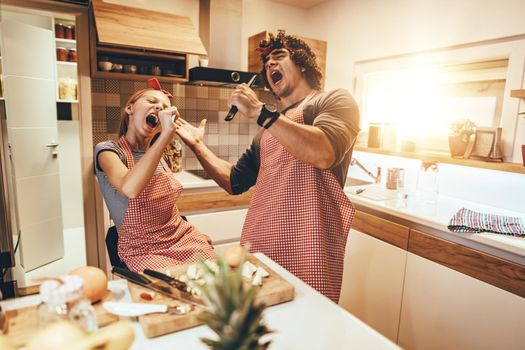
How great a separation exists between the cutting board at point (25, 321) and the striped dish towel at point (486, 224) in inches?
62.2

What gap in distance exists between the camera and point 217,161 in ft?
5.66

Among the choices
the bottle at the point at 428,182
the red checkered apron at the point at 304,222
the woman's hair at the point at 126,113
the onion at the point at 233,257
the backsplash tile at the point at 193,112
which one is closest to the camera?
the onion at the point at 233,257

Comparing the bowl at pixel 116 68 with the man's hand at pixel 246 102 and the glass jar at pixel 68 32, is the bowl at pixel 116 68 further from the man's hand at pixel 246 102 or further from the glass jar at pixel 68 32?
the man's hand at pixel 246 102

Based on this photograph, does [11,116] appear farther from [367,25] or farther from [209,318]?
[367,25]

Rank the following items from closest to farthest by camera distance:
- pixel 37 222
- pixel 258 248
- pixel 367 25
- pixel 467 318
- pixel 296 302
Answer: pixel 296 302 → pixel 258 248 → pixel 467 318 → pixel 37 222 → pixel 367 25

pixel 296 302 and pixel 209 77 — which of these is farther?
pixel 209 77

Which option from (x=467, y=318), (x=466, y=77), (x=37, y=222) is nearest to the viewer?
(x=467, y=318)

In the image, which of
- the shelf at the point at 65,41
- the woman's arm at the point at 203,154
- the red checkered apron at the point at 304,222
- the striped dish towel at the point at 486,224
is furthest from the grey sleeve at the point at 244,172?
the shelf at the point at 65,41

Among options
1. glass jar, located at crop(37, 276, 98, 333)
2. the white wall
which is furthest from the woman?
the white wall

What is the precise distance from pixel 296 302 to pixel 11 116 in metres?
2.34

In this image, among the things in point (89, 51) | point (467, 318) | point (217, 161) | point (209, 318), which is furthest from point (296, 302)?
point (89, 51)

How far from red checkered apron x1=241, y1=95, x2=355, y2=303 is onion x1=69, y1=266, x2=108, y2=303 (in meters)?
0.65

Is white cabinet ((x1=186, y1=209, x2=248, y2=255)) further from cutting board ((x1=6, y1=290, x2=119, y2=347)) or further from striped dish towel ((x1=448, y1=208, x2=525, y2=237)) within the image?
cutting board ((x1=6, y1=290, x2=119, y2=347))

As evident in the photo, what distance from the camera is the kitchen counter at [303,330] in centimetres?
77
